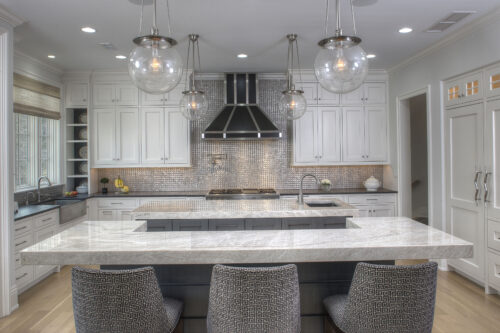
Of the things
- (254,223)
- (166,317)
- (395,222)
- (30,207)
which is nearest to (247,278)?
(166,317)

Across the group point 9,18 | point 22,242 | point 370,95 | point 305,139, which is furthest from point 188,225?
point 370,95

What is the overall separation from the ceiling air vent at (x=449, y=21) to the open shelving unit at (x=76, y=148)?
4855mm

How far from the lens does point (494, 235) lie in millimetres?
3410

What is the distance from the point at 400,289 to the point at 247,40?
132 inches

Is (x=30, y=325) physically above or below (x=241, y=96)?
below

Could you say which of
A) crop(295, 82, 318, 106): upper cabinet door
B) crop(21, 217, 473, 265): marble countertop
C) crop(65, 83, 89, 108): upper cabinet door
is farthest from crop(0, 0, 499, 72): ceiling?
crop(21, 217, 473, 265): marble countertop

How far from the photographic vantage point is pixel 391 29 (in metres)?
3.76

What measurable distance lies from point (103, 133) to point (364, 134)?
13.6ft

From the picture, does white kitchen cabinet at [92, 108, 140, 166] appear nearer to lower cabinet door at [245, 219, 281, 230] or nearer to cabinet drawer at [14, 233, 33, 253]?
cabinet drawer at [14, 233, 33, 253]

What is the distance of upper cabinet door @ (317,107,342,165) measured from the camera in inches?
219

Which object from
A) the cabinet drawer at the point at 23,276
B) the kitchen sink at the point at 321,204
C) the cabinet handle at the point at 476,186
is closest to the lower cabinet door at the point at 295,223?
the kitchen sink at the point at 321,204

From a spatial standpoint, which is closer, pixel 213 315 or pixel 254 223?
pixel 213 315

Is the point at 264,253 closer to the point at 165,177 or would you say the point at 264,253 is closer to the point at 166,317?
the point at 166,317

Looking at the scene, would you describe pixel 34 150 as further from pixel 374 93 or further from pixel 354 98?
pixel 374 93
